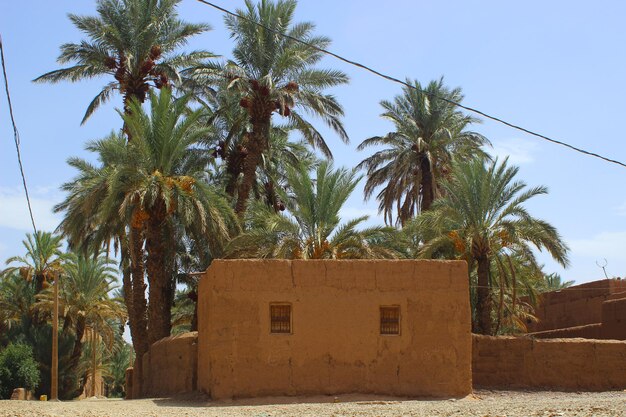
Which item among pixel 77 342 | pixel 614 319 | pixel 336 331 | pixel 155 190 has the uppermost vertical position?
pixel 155 190

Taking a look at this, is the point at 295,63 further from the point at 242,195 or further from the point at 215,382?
the point at 215,382

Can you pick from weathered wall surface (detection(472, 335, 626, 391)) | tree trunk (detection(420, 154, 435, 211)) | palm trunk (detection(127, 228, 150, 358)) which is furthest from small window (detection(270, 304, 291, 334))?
tree trunk (detection(420, 154, 435, 211))

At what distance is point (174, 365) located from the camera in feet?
69.2

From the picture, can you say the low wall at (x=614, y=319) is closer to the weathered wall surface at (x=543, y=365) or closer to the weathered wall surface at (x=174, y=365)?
the weathered wall surface at (x=543, y=365)

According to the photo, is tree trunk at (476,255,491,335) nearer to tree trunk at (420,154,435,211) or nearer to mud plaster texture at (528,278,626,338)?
mud plaster texture at (528,278,626,338)

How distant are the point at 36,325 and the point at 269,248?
17533 mm

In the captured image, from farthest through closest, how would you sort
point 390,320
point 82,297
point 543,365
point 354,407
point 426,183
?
point 82,297 → point 426,183 → point 543,365 → point 390,320 → point 354,407

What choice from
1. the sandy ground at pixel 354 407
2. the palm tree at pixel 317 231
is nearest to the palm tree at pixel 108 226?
the palm tree at pixel 317 231

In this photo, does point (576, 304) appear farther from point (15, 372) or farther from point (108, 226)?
point (15, 372)

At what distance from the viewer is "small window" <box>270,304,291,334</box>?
18766 mm

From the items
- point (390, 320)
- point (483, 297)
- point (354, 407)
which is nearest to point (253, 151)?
point (483, 297)

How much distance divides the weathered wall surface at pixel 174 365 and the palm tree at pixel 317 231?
3973 millimetres

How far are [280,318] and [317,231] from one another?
619 cm

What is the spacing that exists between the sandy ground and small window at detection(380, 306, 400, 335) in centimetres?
138
